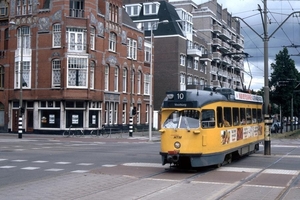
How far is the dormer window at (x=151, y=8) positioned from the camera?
69812 mm

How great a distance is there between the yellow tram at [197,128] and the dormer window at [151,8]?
5221 cm

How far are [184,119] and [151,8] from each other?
182ft

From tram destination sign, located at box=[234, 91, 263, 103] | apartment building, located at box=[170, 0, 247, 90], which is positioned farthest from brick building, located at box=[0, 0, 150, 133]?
apartment building, located at box=[170, 0, 247, 90]

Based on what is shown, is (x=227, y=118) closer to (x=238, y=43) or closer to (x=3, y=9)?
(x=3, y=9)

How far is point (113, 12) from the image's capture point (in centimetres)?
5325

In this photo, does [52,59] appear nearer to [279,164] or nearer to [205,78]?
[279,164]

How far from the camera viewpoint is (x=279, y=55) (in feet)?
214

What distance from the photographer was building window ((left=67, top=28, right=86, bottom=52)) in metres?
47.3

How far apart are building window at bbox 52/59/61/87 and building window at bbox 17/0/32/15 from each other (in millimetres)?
6433

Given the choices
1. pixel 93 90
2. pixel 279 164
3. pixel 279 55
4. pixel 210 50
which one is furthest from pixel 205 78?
pixel 279 164

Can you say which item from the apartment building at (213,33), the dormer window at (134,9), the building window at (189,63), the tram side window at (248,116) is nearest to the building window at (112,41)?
the dormer window at (134,9)

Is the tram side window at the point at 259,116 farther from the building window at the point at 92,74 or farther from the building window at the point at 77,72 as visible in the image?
the building window at the point at 92,74

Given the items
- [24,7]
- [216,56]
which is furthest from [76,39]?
[216,56]

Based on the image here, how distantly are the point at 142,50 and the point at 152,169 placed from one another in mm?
43541
